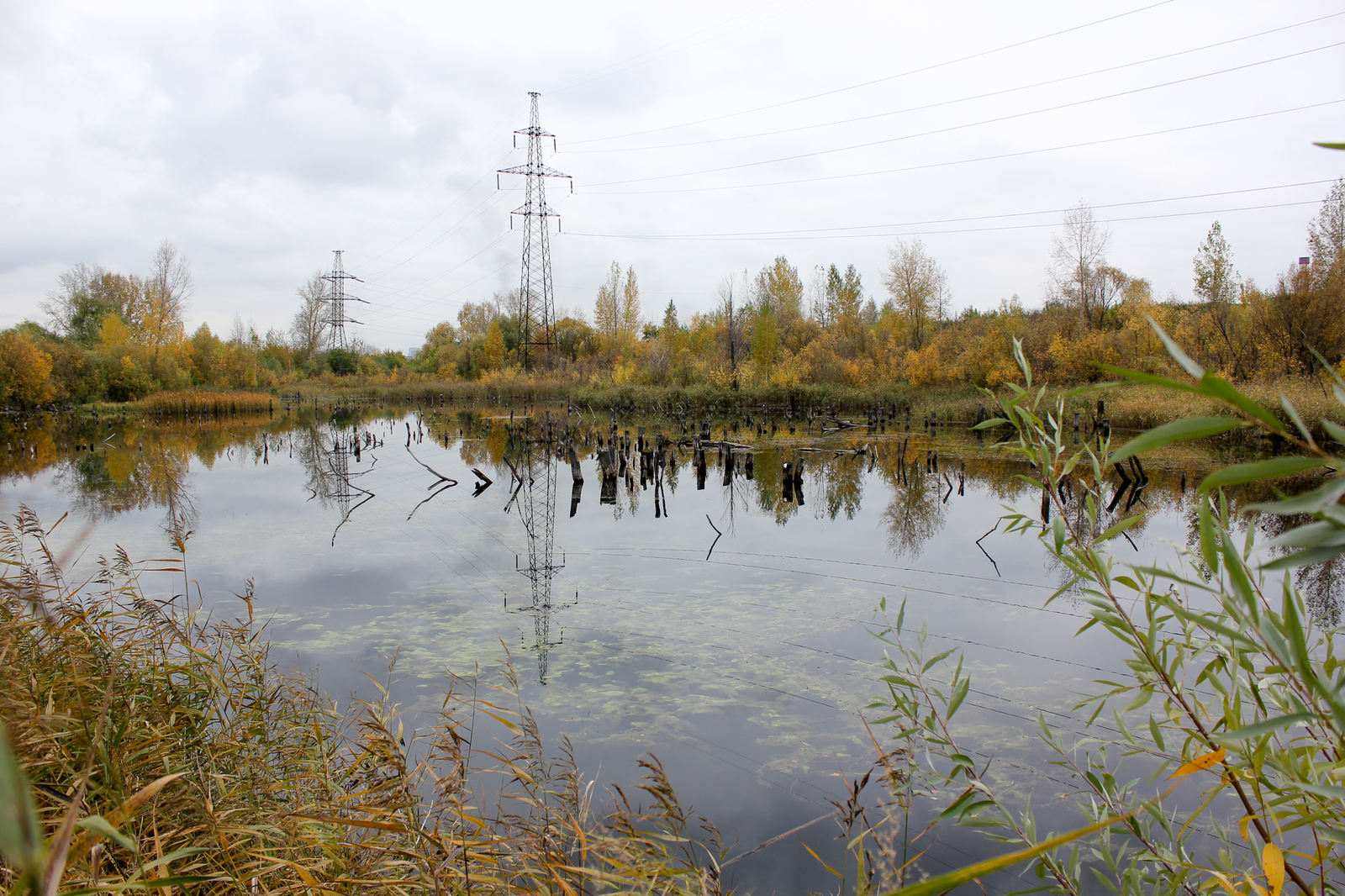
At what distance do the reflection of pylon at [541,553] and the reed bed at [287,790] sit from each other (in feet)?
2.82

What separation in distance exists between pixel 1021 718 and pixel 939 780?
10.2 feet

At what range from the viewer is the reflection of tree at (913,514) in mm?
8688

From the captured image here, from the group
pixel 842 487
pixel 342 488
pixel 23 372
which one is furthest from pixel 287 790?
pixel 23 372

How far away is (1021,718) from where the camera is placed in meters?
4.44

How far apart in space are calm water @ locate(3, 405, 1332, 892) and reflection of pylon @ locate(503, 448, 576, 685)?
4cm

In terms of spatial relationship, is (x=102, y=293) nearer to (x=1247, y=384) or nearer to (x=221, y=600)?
(x=221, y=600)

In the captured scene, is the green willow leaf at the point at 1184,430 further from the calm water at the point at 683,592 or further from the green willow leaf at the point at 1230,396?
the calm water at the point at 683,592

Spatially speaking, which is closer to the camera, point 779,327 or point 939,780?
point 939,780

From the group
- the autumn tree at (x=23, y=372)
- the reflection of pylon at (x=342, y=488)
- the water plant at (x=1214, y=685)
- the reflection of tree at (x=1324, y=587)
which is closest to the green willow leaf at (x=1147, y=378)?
the water plant at (x=1214, y=685)

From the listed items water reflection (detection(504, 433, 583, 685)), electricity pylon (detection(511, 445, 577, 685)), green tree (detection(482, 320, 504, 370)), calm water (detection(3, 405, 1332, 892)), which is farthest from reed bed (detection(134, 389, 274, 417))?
electricity pylon (detection(511, 445, 577, 685))

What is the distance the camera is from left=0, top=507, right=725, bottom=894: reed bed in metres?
2.01

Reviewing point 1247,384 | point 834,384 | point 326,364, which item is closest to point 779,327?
point 834,384

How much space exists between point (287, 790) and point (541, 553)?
5.32m

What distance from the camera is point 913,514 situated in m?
10.2
